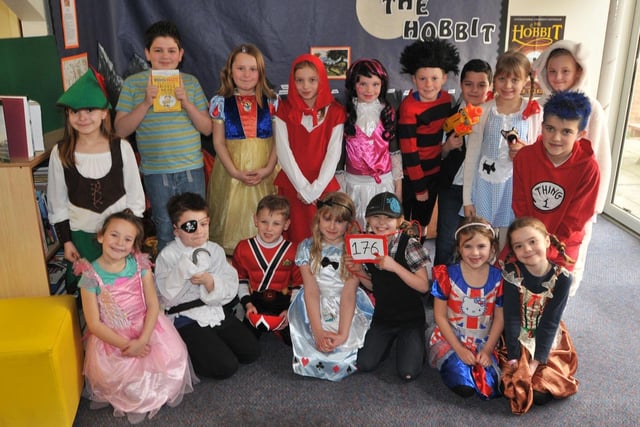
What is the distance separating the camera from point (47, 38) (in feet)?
11.1

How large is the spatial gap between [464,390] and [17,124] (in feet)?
7.73

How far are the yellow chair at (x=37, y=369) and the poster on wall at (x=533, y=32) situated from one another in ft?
12.0

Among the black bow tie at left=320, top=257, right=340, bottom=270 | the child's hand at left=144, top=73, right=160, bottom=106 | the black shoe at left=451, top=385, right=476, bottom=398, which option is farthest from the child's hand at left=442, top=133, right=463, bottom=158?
the child's hand at left=144, top=73, right=160, bottom=106

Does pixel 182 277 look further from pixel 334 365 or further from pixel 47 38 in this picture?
pixel 47 38

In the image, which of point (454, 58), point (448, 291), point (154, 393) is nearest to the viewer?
point (154, 393)

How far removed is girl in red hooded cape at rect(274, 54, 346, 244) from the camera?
10.6 feet

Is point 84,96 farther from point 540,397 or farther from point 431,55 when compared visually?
point 540,397

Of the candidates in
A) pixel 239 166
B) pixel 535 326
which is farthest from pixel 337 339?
pixel 239 166

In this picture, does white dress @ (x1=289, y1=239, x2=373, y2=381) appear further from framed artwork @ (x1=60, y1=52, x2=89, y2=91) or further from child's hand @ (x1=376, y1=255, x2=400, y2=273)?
framed artwork @ (x1=60, y1=52, x2=89, y2=91)

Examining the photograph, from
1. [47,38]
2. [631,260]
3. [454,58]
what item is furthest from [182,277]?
[631,260]

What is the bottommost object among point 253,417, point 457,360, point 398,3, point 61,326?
point 253,417

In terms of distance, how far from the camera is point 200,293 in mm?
2955

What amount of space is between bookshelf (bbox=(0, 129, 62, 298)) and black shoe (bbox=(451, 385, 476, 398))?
1.98 meters

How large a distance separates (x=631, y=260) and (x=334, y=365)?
2708 mm
